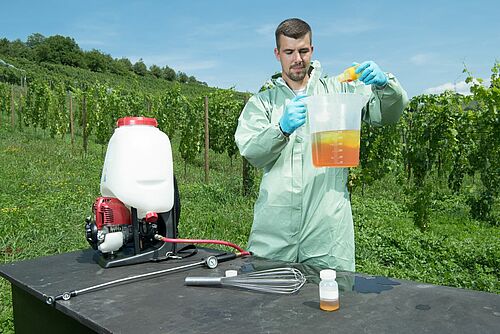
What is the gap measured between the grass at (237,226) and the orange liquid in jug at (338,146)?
279 centimetres

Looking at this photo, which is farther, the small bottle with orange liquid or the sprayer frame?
the sprayer frame

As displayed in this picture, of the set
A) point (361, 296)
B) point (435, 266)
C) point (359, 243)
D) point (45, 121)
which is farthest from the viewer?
point (45, 121)

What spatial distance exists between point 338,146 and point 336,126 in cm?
8

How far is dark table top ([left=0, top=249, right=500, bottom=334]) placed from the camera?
1.41 metres

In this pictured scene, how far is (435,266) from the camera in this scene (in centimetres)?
525

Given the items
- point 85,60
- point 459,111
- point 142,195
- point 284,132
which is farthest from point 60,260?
point 85,60

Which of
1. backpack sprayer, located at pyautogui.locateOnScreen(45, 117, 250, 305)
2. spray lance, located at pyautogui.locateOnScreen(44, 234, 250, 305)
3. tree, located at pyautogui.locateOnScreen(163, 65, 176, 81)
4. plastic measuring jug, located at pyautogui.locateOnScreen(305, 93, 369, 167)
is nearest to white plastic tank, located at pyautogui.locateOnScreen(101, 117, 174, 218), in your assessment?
backpack sprayer, located at pyautogui.locateOnScreen(45, 117, 250, 305)

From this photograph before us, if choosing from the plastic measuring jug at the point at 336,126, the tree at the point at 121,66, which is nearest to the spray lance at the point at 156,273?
the plastic measuring jug at the point at 336,126

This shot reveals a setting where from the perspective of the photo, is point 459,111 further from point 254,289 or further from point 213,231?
point 254,289

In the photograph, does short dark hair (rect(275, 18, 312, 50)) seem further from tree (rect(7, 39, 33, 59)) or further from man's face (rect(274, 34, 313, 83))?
tree (rect(7, 39, 33, 59))

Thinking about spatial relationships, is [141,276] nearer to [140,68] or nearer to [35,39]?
[140,68]

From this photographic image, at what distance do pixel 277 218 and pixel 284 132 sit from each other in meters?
0.41

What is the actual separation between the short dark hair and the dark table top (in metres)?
1.01

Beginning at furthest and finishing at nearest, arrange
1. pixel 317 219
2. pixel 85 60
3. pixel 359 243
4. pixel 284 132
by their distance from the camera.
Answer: pixel 85 60 < pixel 359 243 < pixel 317 219 < pixel 284 132
